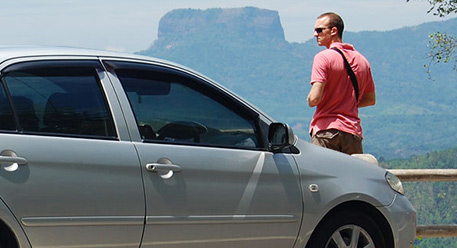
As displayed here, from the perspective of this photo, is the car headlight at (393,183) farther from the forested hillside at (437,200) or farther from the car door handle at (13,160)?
the forested hillside at (437,200)

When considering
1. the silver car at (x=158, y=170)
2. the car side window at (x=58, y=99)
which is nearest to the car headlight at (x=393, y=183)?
the silver car at (x=158, y=170)

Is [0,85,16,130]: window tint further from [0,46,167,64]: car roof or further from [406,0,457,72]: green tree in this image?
[406,0,457,72]: green tree

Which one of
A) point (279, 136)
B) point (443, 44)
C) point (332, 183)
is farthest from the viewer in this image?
point (443, 44)

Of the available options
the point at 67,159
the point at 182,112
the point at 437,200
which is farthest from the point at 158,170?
the point at 437,200

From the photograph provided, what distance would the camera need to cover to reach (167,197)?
5059mm

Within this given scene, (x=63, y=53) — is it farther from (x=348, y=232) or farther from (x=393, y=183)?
(x=393, y=183)

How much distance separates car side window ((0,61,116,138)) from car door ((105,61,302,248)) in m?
0.18

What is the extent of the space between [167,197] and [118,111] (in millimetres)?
514

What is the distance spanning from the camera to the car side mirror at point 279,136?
547 centimetres

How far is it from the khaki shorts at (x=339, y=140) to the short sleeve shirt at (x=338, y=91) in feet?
0.11

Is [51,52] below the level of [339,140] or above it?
above

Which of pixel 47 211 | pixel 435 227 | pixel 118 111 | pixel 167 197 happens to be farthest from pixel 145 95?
pixel 435 227

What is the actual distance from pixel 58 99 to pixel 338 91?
2.80m

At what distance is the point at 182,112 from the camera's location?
5309mm
